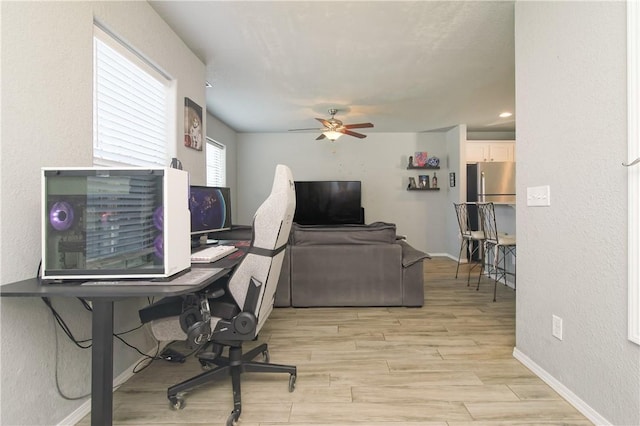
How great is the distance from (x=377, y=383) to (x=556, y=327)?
1.10 m

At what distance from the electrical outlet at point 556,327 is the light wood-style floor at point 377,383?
0.31 meters

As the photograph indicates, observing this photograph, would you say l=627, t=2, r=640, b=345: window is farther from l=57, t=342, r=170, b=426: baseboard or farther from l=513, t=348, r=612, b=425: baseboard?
l=57, t=342, r=170, b=426: baseboard

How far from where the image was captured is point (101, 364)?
1146mm

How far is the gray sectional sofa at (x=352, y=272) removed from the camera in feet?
10.3

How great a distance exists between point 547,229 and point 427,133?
191 inches

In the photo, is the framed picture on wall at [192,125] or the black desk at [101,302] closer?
the black desk at [101,302]

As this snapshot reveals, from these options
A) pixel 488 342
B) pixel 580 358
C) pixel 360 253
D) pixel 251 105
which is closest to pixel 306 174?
pixel 251 105

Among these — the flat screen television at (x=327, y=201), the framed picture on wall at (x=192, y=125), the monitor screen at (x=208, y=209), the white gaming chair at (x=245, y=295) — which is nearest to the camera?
the white gaming chair at (x=245, y=295)

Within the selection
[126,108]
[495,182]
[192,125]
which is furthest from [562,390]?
[495,182]

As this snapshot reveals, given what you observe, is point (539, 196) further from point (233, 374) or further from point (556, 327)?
point (233, 374)

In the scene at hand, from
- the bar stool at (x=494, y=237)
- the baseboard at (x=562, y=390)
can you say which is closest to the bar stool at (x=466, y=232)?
the bar stool at (x=494, y=237)

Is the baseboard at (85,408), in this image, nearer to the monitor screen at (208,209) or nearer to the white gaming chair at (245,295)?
the white gaming chair at (245,295)

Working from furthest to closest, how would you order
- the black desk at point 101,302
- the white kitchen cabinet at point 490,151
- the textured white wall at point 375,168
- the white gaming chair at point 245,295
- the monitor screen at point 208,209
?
1. the textured white wall at point 375,168
2. the white kitchen cabinet at point 490,151
3. the monitor screen at point 208,209
4. the white gaming chair at point 245,295
5. the black desk at point 101,302

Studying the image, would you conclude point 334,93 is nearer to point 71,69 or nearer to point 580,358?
point 71,69
